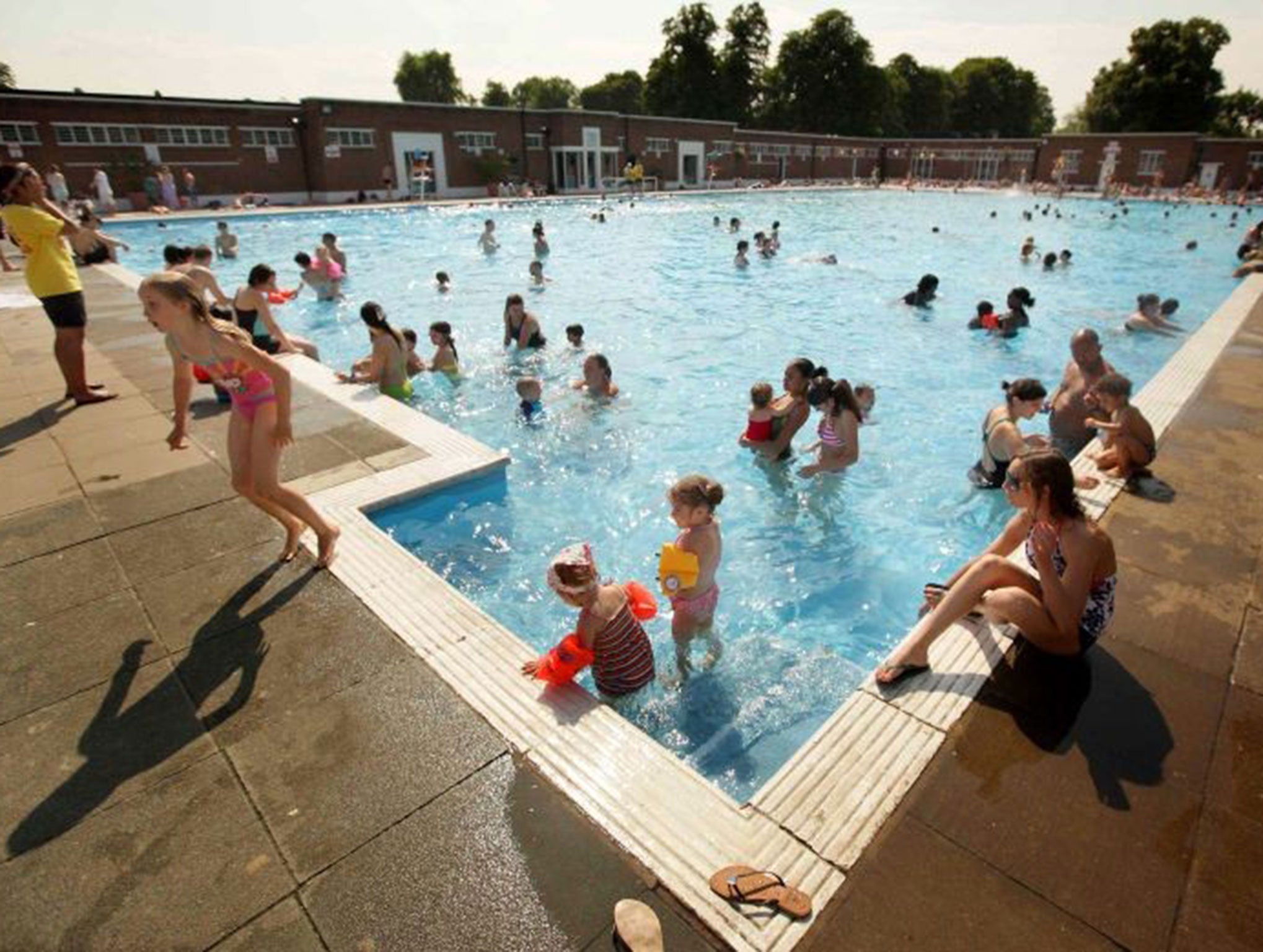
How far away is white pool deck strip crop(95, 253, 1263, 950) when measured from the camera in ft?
7.72

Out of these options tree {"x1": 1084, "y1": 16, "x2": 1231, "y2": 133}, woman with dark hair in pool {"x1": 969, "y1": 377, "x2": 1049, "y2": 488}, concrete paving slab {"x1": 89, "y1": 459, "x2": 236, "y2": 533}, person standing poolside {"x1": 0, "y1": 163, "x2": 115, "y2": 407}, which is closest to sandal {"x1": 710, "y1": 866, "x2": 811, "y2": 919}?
concrete paving slab {"x1": 89, "y1": 459, "x2": 236, "y2": 533}

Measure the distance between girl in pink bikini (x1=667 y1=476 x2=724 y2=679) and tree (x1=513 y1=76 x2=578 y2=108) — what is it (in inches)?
4999

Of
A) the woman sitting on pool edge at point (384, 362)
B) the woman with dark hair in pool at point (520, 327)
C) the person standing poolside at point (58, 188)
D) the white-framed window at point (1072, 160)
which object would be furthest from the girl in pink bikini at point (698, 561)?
the white-framed window at point (1072, 160)

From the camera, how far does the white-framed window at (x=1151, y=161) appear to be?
48.3 metres

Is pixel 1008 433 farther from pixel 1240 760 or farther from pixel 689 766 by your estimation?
pixel 689 766

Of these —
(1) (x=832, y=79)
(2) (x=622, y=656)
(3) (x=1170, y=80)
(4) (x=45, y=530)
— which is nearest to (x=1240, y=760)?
(2) (x=622, y=656)

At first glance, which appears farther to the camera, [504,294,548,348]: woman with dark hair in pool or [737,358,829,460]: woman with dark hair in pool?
[504,294,548,348]: woman with dark hair in pool

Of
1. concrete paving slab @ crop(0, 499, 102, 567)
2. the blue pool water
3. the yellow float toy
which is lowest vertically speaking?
the blue pool water

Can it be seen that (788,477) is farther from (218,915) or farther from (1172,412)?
(218,915)

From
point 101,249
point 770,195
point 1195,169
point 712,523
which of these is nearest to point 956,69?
point 1195,169

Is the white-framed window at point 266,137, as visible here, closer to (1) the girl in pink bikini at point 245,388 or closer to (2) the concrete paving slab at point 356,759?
(1) the girl in pink bikini at point 245,388

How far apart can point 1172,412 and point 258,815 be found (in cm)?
831

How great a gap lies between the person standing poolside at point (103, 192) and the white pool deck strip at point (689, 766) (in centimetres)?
3050

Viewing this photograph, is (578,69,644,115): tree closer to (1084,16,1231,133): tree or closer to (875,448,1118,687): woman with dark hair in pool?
(1084,16,1231,133): tree
